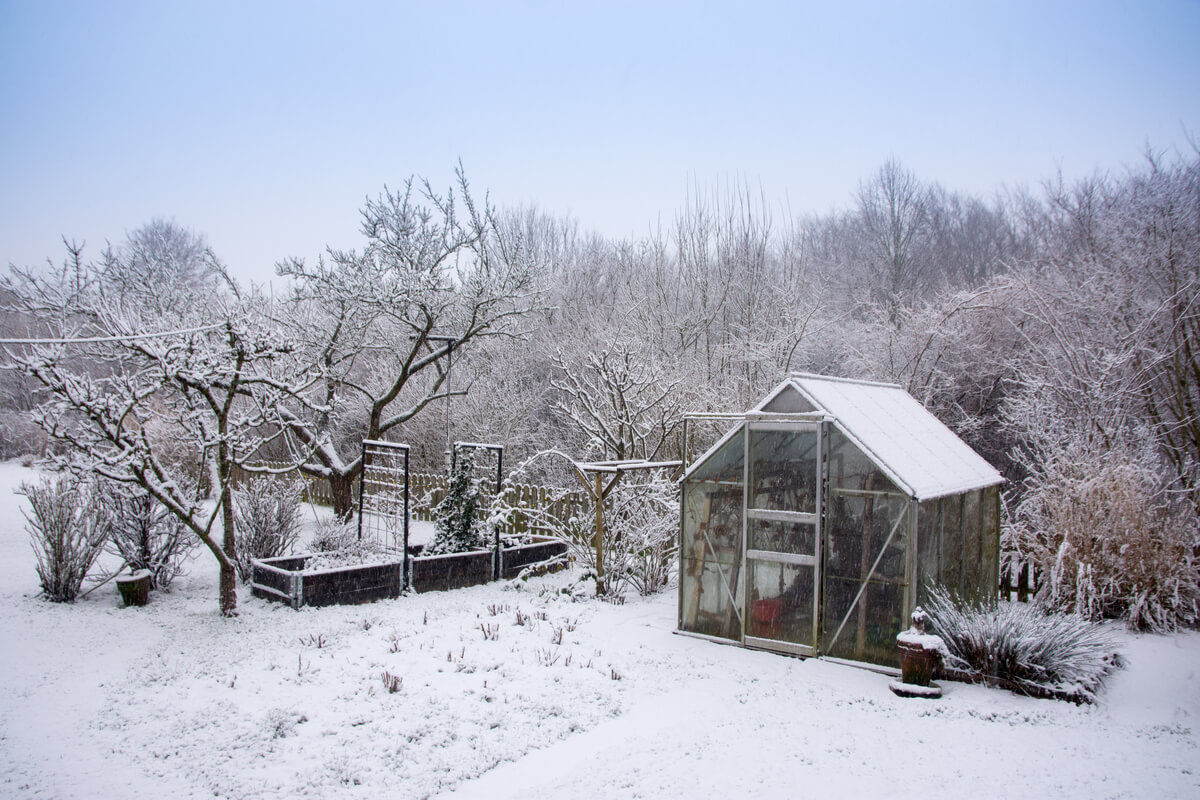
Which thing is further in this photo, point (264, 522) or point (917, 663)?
point (264, 522)

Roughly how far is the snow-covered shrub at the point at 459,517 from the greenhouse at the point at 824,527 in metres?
3.82

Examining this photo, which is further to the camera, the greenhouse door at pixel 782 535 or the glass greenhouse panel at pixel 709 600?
the glass greenhouse panel at pixel 709 600

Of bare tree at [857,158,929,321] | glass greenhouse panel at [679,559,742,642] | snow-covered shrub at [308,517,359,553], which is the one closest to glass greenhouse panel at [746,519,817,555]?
glass greenhouse panel at [679,559,742,642]

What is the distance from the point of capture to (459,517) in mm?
10398

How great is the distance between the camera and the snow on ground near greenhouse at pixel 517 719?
15.2 feet

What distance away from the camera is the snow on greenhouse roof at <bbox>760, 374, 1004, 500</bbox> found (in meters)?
6.56

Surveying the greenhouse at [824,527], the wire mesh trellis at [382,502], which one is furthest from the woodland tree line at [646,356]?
the greenhouse at [824,527]

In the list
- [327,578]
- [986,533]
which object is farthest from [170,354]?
[986,533]

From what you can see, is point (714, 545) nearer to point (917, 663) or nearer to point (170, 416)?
point (917, 663)

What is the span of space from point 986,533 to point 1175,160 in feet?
39.0

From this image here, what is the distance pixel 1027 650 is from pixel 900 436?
220cm

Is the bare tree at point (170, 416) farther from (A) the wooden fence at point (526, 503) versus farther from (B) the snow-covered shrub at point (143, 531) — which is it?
(A) the wooden fence at point (526, 503)

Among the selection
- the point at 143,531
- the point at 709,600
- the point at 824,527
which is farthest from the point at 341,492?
the point at 824,527

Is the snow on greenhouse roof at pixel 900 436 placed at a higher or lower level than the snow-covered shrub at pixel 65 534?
higher
